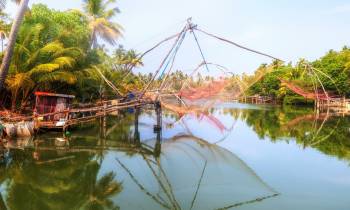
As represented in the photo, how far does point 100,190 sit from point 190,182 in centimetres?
164

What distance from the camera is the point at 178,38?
993 centimetres

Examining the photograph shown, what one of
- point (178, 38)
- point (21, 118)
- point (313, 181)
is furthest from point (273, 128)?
point (21, 118)

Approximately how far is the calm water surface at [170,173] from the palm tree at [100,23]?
392 inches

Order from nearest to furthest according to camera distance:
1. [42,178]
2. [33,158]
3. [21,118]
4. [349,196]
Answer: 1. [349,196]
2. [42,178]
3. [33,158]
4. [21,118]

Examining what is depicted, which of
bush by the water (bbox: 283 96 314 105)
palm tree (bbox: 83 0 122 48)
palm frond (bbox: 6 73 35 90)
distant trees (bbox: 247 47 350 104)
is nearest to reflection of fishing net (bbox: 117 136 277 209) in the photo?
palm frond (bbox: 6 73 35 90)

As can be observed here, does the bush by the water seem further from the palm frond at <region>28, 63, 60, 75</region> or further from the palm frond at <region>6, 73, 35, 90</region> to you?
the palm frond at <region>6, 73, 35, 90</region>

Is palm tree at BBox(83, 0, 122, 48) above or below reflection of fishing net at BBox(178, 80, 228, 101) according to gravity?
above

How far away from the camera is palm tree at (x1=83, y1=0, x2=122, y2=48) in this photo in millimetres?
20578

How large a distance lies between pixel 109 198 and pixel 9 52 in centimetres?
455

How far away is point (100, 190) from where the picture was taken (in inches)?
242

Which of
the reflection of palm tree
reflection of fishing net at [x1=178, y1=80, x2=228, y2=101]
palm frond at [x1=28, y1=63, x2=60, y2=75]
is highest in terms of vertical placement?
palm frond at [x1=28, y1=63, x2=60, y2=75]

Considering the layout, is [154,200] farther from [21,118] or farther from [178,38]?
[21,118]

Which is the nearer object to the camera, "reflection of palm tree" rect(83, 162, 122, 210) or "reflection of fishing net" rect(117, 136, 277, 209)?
"reflection of palm tree" rect(83, 162, 122, 210)

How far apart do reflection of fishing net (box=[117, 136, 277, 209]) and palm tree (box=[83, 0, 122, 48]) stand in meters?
13.0
